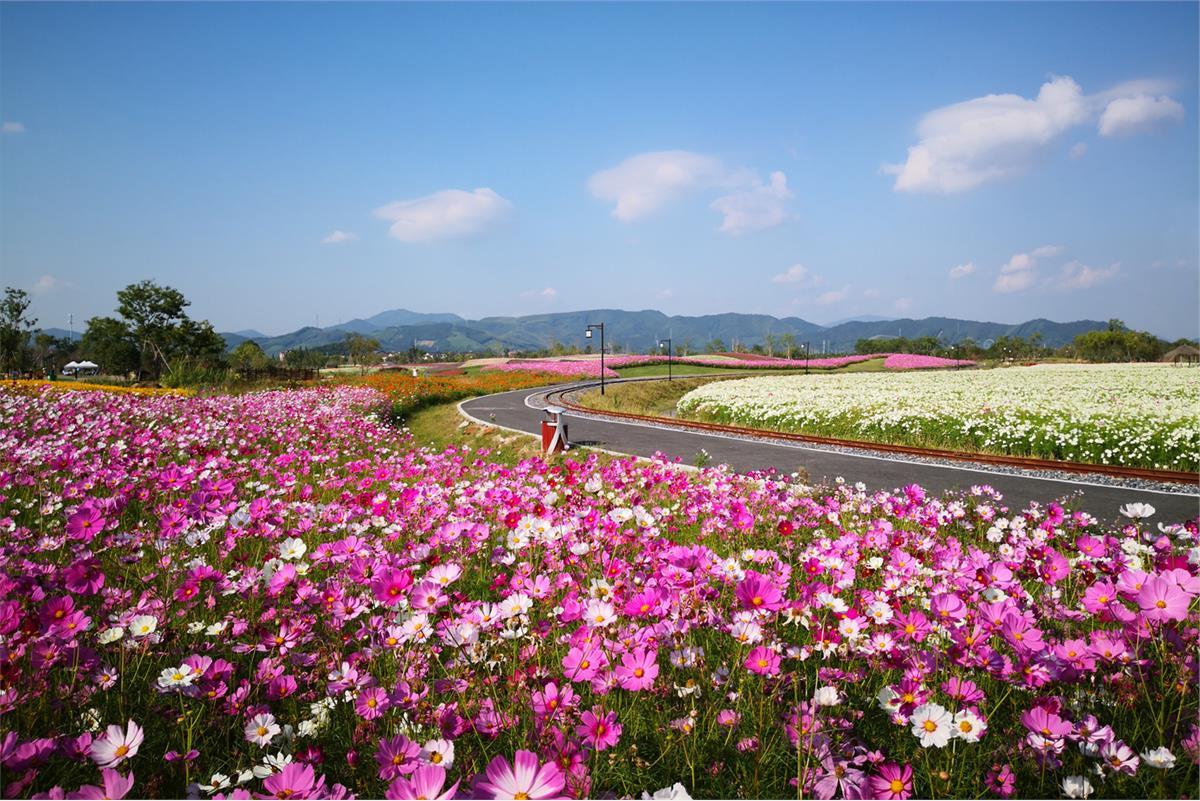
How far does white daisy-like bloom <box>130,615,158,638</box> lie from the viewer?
7.03 ft

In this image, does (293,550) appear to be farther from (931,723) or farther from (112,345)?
(112,345)

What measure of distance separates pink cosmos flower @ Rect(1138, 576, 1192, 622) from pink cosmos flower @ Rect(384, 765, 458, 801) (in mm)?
2094

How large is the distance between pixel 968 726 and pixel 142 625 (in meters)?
2.88

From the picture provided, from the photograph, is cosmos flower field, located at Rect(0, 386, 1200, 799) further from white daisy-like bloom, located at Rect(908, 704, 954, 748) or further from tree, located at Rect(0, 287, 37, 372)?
tree, located at Rect(0, 287, 37, 372)

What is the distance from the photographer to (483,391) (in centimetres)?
3438

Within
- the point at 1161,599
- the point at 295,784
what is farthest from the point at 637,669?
the point at 1161,599

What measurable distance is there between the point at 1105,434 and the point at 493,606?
620 inches

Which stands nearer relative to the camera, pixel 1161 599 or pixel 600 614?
pixel 1161 599

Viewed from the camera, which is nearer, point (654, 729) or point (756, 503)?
point (654, 729)

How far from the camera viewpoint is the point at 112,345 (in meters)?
75.2

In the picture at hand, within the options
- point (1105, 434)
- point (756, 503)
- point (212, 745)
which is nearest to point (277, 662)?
point (212, 745)

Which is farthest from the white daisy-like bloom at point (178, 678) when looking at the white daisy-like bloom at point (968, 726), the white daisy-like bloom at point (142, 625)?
the white daisy-like bloom at point (968, 726)

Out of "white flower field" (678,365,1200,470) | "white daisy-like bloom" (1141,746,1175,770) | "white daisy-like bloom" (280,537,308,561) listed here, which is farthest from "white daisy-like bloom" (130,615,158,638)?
"white flower field" (678,365,1200,470)

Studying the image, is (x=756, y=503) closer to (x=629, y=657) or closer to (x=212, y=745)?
(x=629, y=657)
